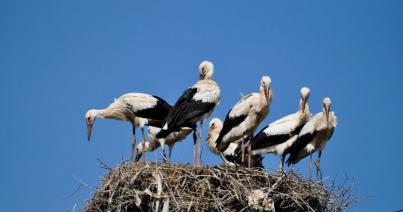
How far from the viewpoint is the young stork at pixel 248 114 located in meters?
13.7

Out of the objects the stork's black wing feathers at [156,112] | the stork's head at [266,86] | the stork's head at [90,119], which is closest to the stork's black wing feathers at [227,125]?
the stork's head at [266,86]

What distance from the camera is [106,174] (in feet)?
41.0

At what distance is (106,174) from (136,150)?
3537mm

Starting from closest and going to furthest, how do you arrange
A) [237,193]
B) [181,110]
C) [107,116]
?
1. [237,193]
2. [181,110]
3. [107,116]

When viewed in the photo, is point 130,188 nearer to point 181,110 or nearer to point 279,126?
point 181,110

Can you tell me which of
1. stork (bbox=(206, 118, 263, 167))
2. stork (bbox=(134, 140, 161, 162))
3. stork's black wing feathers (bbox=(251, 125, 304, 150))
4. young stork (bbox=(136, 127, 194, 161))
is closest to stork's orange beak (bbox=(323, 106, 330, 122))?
stork's black wing feathers (bbox=(251, 125, 304, 150))

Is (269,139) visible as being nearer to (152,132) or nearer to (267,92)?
(267,92)

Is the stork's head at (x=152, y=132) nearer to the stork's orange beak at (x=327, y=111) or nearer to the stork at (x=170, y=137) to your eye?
the stork at (x=170, y=137)

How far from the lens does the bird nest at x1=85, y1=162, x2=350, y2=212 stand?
1168 centimetres

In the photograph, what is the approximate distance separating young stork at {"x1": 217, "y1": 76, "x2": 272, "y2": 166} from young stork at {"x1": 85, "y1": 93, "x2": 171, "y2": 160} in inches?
53.2

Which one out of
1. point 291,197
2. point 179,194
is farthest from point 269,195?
point 179,194

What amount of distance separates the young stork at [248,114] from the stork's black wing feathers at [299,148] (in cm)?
69

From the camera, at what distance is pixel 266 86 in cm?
1379

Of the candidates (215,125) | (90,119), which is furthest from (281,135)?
(90,119)
